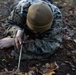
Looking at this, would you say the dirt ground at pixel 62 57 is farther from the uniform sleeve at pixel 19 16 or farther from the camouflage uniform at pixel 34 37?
the uniform sleeve at pixel 19 16

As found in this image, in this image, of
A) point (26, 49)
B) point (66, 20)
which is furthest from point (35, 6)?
point (66, 20)

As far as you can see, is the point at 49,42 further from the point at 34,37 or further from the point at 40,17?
the point at 40,17

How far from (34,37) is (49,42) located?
0.22m

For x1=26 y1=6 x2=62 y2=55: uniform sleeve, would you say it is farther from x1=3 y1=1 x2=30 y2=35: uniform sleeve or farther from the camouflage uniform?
x1=3 y1=1 x2=30 y2=35: uniform sleeve

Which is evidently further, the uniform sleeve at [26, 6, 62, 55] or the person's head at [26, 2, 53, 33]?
the uniform sleeve at [26, 6, 62, 55]

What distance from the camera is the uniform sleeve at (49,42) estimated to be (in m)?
3.62

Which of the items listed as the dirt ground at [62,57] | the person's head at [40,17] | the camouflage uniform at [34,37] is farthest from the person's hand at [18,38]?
the person's head at [40,17]

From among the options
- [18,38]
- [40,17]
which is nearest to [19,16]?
[18,38]

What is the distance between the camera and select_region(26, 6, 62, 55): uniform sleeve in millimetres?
3623

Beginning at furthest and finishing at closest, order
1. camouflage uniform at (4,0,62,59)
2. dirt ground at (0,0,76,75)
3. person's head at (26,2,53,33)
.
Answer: camouflage uniform at (4,0,62,59) → dirt ground at (0,0,76,75) → person's head at (26,2,53,33)

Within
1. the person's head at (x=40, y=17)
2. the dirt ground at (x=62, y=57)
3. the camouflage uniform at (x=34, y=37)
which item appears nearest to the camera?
the person's head at (x=40, y=17)

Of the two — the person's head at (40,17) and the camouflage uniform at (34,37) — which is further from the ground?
the person's head at (40,17)

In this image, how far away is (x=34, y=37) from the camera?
372 cm

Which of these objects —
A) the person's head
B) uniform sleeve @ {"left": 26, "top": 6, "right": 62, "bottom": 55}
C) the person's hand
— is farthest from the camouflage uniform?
the person's head
